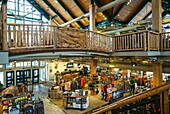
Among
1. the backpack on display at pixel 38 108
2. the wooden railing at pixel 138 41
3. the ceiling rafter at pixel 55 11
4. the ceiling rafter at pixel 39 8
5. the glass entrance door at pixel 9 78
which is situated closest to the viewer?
the wooden railing at pixel 138 41

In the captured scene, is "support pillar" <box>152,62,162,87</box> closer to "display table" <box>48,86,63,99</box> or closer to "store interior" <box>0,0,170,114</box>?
"store interior" <box>0,0,170,114</box>

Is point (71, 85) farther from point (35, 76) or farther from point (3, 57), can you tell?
point (3, 57)

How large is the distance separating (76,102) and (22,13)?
41.1 feet

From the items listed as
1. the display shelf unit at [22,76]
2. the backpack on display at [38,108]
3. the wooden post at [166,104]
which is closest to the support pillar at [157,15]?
the wooden post at [166,104]

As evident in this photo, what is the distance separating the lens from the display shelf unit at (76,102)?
10773 mm

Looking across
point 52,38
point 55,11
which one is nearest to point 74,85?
point 55,11

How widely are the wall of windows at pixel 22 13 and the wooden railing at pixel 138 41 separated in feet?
38.1

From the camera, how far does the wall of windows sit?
16625 millimetres

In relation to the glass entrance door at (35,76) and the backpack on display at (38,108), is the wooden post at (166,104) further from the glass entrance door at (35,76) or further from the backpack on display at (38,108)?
the glass entrance door at (35,76)

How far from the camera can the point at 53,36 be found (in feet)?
21.7

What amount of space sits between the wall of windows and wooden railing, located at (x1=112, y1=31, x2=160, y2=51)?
457 inches

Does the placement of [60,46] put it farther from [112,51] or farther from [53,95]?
[53,95]

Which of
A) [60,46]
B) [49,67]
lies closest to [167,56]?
[60,46]

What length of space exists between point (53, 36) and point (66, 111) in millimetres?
5906
